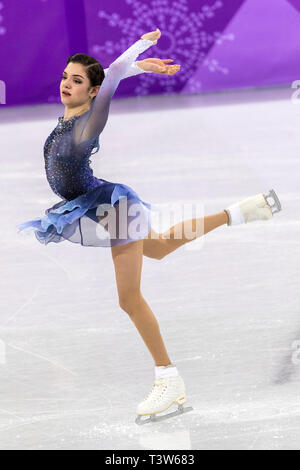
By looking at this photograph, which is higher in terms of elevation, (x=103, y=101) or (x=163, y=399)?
(x=103, y=101)

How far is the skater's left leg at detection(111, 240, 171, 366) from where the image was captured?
96.7 inches

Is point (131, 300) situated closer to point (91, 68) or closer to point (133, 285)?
point (133, 285)

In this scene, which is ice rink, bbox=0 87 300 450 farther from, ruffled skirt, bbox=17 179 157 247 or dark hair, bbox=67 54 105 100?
dark hair, bbox=67 54 105 100

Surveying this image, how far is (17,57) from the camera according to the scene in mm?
9742

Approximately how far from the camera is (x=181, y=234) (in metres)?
→ 2.67

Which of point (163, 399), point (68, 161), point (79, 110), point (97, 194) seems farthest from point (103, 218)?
point (163, 399)

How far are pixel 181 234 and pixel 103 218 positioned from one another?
33 centimetres

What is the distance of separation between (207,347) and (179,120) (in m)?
5.36

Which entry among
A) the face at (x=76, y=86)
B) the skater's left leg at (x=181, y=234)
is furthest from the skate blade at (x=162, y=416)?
the face at (x=76, y=86)

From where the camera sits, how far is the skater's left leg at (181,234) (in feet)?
8.67

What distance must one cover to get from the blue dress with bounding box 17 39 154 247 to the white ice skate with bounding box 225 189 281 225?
1.03ft

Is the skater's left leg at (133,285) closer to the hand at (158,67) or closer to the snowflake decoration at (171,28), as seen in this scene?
the hand at (158,67)

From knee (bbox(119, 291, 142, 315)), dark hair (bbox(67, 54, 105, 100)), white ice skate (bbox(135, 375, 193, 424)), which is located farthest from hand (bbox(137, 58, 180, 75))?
white ice skate (bbox(135, 375, 193, 424))
